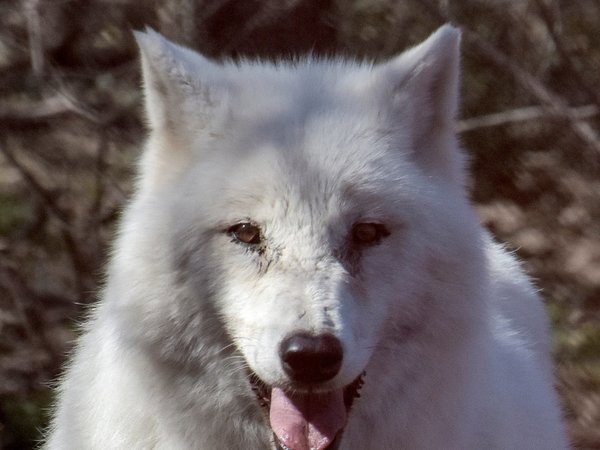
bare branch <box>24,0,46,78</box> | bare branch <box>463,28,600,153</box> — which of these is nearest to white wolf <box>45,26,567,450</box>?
bare branch <box>463,28,600,153</box>

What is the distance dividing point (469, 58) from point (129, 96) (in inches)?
97.2

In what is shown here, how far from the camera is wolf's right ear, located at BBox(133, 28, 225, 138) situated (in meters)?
3.09

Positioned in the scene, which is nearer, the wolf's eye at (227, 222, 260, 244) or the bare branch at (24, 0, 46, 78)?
the wolf's eye at (227, 222, 260, 244)

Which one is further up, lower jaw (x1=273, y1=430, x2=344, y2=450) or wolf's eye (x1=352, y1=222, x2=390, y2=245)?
wolf's eye (x1=352, y1=222, x2=390, y2=245)

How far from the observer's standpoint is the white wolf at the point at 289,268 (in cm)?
288

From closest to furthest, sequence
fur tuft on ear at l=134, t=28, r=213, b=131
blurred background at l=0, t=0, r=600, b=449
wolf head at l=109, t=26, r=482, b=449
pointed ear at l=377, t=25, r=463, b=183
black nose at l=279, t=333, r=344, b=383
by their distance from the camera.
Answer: black nose at l=279, t=333, r=344, b=383
wolf head at l=109, t=26, r=482, b=449
fur tuft on ear at l=134, t=28, r=213, b=131
pointed ear at l=377, t=25, r=463, b=183
blurred background at l=0, t=0, r=600, b=449

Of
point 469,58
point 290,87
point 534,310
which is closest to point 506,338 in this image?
point 534,310

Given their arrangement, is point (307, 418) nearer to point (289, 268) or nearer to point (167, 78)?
point (289, 268)

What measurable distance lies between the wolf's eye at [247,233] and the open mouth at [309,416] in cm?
40

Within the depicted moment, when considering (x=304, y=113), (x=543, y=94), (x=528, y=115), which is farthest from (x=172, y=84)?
(x=528, y=115)

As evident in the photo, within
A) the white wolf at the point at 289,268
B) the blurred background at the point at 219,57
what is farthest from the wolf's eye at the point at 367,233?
the blurred background at the point at 219,57

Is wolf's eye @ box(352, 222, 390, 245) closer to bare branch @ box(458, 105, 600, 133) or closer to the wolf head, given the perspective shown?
the wolf head

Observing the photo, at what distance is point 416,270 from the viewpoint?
3.00 metres

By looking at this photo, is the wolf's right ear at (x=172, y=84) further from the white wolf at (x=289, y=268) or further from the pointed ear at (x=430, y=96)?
the pointed ear at (x=430, y=96)
